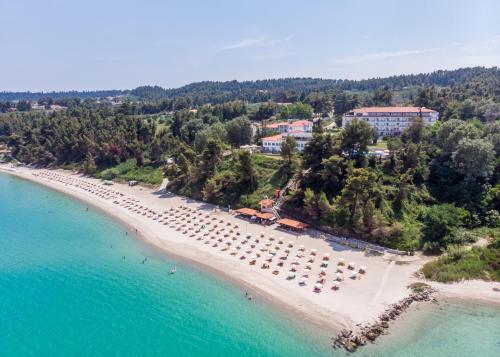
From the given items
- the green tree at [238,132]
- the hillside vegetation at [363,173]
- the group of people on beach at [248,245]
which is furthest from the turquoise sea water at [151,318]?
the green tree at [238,132]

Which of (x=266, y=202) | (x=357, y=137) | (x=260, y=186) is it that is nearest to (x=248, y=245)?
(x=266, y=202)

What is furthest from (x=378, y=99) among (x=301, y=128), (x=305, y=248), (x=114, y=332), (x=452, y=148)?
(x=114, y=332)

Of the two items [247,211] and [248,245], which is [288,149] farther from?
[248,245]

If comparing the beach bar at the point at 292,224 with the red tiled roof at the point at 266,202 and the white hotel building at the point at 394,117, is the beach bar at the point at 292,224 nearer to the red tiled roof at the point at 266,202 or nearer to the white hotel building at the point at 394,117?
the red tiled roof at the point at 266,202

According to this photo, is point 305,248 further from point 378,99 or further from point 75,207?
point 378,99

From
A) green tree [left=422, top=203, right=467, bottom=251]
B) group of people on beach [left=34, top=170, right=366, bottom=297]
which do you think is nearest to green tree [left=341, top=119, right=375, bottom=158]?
green tree [left=422, top=203, right=467, bottom=251]

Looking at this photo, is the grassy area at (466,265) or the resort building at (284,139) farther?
the resort building at (284,139)
